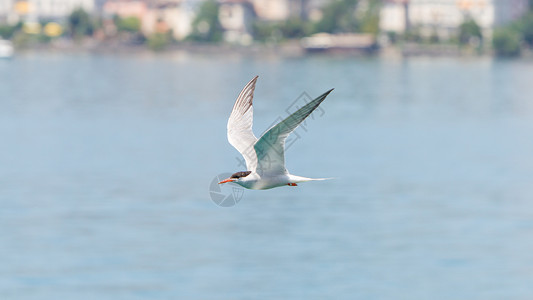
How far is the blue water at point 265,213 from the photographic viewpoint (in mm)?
33062

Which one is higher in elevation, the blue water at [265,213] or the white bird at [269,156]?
the white bird at [269,156]

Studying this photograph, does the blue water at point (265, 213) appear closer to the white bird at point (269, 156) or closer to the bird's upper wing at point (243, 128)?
the white bird at point (269, 156)

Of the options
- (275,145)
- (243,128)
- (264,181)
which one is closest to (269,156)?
(275,145)

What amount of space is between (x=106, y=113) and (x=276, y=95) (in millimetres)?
30598

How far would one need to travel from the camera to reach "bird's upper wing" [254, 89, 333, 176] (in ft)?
41.3

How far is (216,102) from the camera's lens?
362ft

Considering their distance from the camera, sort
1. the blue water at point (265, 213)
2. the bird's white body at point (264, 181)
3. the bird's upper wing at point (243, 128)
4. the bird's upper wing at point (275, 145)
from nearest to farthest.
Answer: the bird's upper wing at point (275, 145)
the bird's white body at point (264, 181)
the bird's upper wing at point (243, 128)
the blue water at point (265, 213)

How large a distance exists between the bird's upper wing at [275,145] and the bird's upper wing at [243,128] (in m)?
0.41

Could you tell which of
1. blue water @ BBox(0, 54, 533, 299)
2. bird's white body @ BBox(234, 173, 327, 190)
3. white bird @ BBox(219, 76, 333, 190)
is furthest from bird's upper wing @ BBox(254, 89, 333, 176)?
blue water @ BBox(0, 54, 533, 299)

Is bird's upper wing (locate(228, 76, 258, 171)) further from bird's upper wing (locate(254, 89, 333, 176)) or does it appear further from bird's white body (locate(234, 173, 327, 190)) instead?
bird's white body (locate(234, 173, 327, 190))

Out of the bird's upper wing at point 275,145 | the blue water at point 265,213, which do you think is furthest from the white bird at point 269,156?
the blue water at point 265,213

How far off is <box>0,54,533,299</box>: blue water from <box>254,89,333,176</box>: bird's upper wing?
0.62 m

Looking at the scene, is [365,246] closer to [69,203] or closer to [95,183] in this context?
[69,203]

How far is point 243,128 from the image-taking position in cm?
1423
